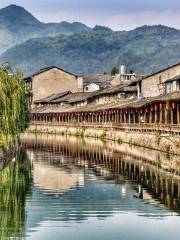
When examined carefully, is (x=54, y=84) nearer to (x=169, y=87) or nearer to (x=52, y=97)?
(x=52, y=97)

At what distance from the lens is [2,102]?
52.2m

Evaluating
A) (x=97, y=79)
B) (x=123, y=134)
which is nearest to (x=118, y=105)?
(x=123, y=134)

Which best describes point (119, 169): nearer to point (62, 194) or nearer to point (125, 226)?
point (62, 194)

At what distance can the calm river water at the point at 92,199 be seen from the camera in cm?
2789

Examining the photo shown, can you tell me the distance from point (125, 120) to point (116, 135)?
27.9ft

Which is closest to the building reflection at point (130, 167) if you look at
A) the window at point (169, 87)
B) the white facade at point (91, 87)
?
the window at point (169, 87)

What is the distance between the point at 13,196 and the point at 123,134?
56.5 m

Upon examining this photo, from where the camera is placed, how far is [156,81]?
10662 centimetres

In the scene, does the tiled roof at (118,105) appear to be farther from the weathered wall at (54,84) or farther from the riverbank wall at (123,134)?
the weathered wall at (54,84)

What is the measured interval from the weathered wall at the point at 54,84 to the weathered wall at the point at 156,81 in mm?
68804

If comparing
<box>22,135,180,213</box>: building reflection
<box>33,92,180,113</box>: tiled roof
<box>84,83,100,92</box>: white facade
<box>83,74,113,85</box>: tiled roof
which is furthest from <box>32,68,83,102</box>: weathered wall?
<box>22,135,180,213</box>: building reflection

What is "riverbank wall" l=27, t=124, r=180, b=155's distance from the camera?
64.8 m

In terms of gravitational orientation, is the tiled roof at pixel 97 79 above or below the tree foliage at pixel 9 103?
above

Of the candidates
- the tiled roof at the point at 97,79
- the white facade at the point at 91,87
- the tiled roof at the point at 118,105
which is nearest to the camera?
the tiled roof at the point at 118,105
